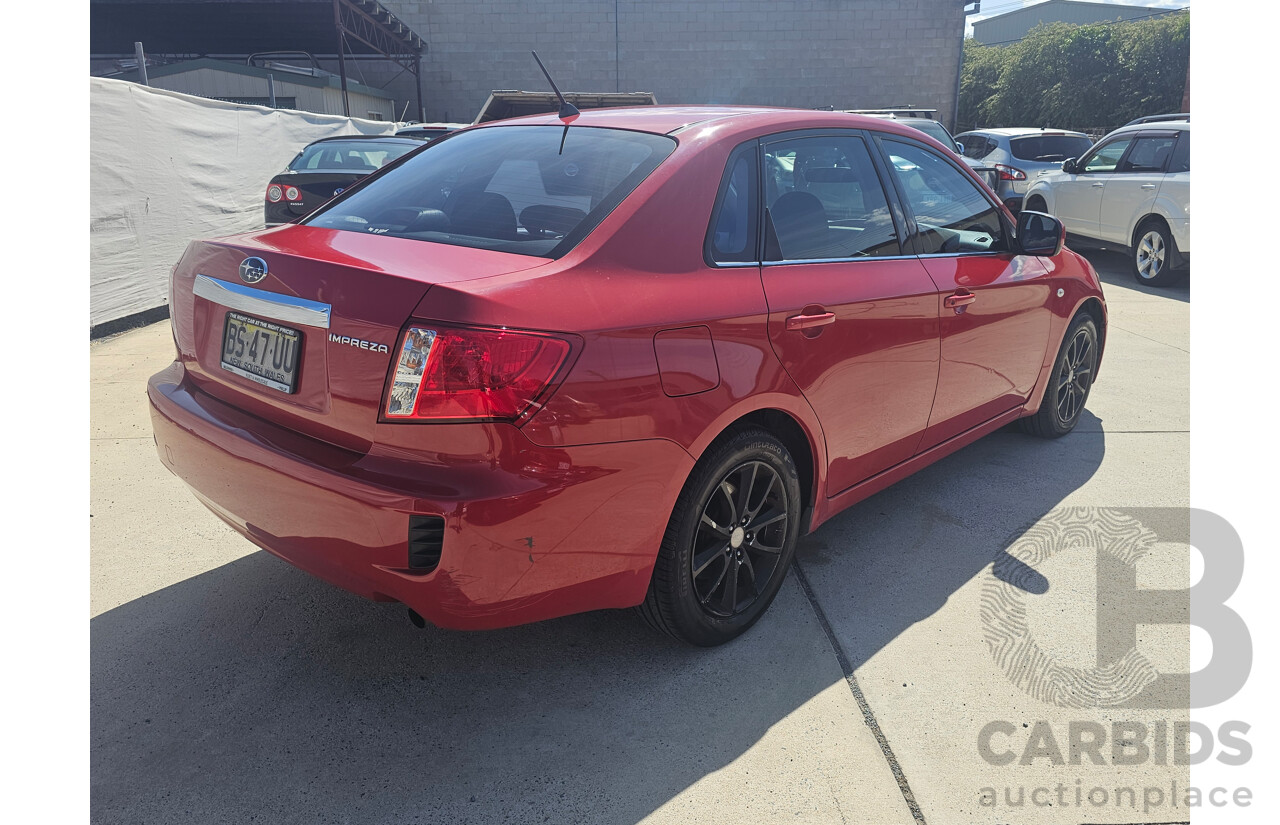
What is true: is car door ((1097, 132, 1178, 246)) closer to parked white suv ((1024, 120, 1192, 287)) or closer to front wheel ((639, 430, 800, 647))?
parked white suv ((1024, 120, 1192, 287))

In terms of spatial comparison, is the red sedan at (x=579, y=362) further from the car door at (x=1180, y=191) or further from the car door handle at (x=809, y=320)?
the car door at (x=1180, y=191)

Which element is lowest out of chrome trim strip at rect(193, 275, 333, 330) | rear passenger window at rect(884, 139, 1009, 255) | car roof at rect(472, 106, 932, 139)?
chrome trim strip at rect(193, 275, 333, 330)

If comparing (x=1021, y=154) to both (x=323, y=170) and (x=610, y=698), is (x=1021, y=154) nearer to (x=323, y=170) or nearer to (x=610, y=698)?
(x=323, y=170)

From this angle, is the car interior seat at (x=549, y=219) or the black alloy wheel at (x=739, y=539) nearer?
the car interior seat at (x=549, y=219)

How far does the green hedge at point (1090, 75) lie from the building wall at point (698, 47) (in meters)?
3.50

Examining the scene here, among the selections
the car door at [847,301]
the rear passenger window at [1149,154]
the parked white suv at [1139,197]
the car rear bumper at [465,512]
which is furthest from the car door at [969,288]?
the rear passenger window at [1149,154]

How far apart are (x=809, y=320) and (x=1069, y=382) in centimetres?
266

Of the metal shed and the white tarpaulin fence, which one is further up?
the metal shed

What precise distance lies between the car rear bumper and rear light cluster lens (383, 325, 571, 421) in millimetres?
76

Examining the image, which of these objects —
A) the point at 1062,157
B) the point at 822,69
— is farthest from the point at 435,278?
the point at 822,69

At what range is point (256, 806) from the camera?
84.4 inches

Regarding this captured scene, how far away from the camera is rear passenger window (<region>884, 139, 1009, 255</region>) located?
3.43 meters

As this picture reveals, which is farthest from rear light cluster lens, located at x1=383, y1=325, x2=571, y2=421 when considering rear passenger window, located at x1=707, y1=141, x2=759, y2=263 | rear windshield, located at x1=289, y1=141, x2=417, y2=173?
rear windshield, located at x1=289, y1=141, x2=417, y2=173

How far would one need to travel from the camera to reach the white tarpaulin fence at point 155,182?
7102 mm
